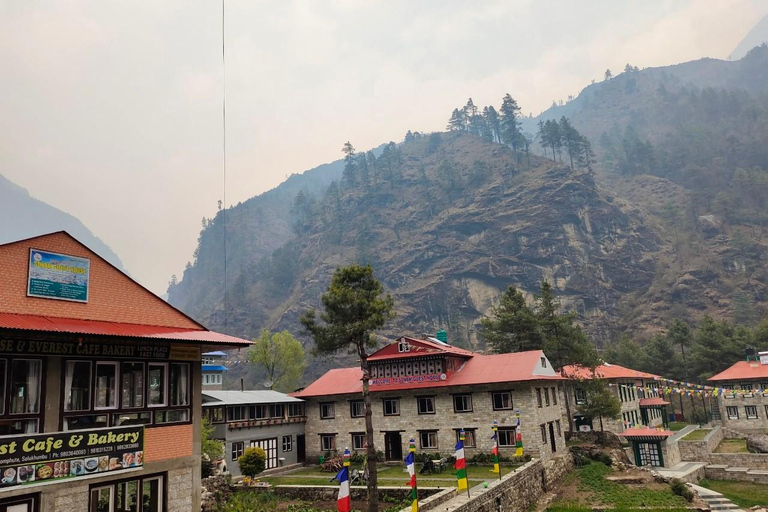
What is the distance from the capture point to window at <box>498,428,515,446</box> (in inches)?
1426

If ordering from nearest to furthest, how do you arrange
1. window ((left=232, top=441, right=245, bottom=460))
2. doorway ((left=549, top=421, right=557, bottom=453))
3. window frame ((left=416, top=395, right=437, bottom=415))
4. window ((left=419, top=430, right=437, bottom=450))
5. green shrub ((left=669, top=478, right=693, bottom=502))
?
green shrub ((left=669, top=478, right=693, bottom=502)) < window ((left=232, top=441, right=245, bottom=460)) < doorway ((left=549, top=421, right=557, bottom=453)) < window ((left=419, top=430, right=437, bottom=450)) < window frame ((left=416, top=395, right=437, bottom=415))

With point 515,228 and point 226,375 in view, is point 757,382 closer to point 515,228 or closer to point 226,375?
point 515,228

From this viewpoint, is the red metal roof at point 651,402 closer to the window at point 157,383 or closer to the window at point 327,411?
the window at point 327,411

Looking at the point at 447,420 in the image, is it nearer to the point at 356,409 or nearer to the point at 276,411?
the point at 356,409

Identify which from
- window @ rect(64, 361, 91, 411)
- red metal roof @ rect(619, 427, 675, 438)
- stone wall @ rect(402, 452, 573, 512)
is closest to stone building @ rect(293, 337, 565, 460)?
stone wall @ rect(402, 452, 573, 512)

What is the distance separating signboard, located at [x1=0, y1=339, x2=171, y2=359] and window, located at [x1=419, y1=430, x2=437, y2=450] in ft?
84.6

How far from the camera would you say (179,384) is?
62.0 ft

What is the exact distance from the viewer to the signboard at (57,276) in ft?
53.3

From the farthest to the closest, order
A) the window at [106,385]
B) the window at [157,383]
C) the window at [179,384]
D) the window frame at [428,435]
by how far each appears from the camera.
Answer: the window frame at [428,435] → the window at [179,384] → the window at [157,383] → the window at [106,385]

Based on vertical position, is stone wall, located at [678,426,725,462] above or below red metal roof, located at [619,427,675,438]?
below

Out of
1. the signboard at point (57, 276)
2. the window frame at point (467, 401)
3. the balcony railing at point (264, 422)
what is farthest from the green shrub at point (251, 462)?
the signboard at point (57, 276)

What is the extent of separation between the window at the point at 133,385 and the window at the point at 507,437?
2637 cm

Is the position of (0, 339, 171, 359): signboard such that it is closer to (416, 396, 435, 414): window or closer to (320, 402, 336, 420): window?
(416, 396, 435, 414): window

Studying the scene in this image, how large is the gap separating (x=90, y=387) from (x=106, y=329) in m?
1.93
